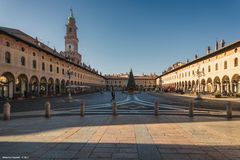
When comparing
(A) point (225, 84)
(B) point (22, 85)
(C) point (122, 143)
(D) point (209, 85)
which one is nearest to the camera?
(C) point (122, 143)

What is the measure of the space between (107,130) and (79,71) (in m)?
54.2

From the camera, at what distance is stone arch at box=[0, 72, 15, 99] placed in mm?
26547

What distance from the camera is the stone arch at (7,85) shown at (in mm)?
26547

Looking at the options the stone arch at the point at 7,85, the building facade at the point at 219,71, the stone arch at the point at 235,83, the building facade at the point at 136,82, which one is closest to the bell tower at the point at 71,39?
the building facade at the point at 136,82

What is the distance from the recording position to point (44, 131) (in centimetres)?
722

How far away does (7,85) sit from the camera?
89.4 feet

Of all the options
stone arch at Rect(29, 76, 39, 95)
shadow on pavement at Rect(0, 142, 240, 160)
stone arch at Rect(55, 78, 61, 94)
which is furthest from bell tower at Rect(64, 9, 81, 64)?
shadow on pavement at Rect(0, 142, 240, 160)

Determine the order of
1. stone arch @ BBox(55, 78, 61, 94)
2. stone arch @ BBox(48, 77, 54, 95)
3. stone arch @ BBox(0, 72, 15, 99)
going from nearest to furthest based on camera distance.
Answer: stone arch @ BBox(0, 72, 15, 99), stone arch @ BBox(48, 77, 54, 95), stone arch @ BBox(55, 78, 61, 94)

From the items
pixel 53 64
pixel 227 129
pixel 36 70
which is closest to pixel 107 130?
pixel 227 129

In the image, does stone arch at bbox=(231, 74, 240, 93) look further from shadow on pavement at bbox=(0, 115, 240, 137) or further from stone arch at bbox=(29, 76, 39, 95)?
stone arch at bbox=(29, 76, 39, 95)

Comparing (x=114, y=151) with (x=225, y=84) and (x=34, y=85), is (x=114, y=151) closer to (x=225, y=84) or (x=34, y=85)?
(x=34, y=85)

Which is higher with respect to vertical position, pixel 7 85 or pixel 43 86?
pixel 7 85

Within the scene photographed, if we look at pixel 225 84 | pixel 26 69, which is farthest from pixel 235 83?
pixel 26 69

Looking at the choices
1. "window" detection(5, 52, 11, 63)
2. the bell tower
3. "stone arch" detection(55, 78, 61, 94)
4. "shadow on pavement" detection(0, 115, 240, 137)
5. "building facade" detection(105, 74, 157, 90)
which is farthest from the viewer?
"building facade" detection(105, 74, 157, 90)
